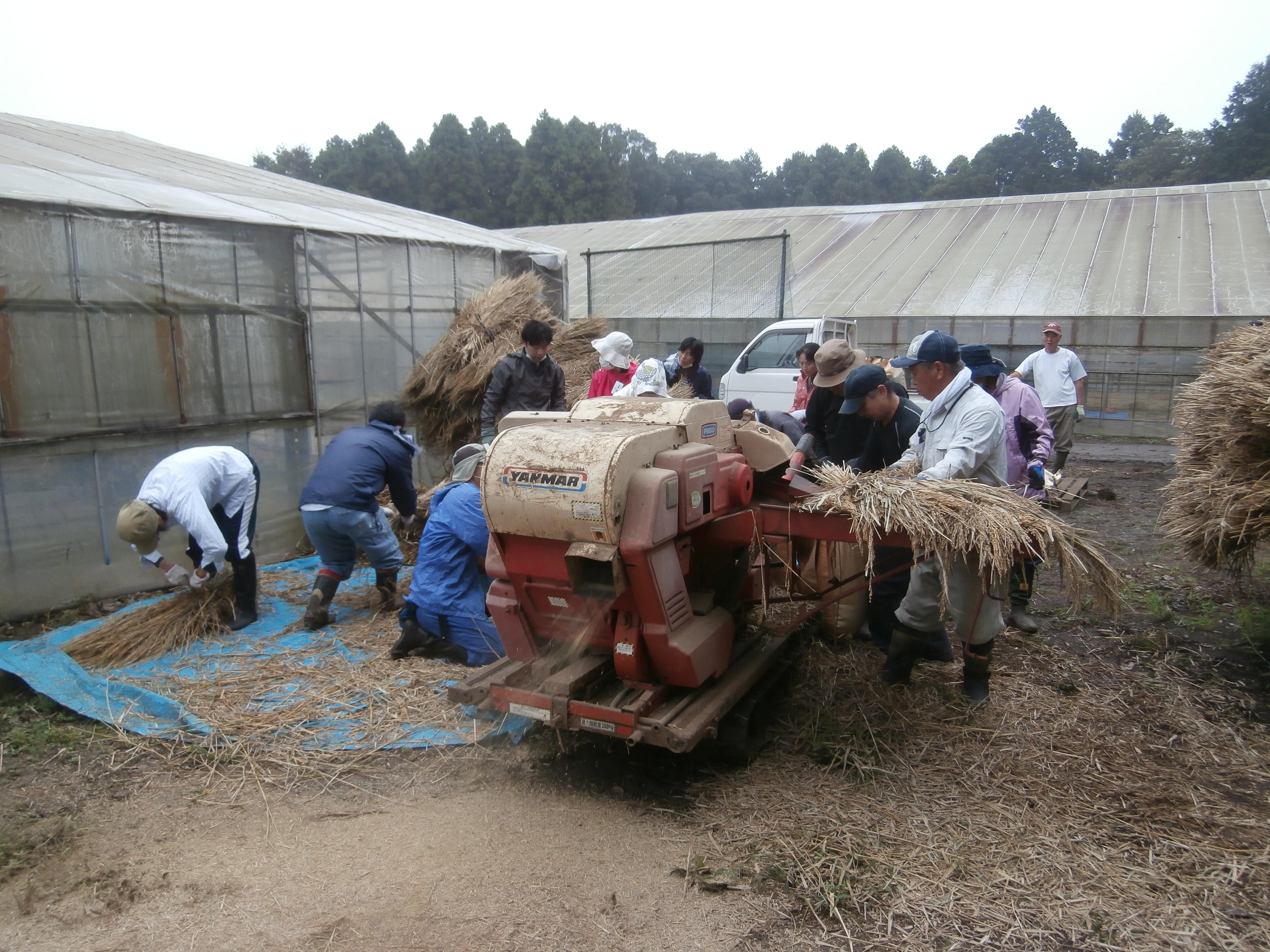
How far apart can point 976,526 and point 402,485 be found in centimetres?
357

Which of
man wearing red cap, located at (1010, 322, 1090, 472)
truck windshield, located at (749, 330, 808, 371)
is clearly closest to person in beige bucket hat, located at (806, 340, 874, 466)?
man wearing red cap, located at (1010, 322, 1090, 472)

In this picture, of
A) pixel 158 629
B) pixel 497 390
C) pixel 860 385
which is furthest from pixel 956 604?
pixel 158 629

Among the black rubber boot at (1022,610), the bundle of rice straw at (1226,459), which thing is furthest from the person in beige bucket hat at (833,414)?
the bundle of rice straw at (1226,459)

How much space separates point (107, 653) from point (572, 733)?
276 centimetres

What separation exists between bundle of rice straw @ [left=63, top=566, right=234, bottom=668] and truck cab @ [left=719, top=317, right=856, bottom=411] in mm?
6571

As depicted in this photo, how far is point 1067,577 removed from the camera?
3.03m

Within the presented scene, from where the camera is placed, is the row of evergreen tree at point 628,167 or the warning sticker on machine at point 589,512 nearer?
the warning sticker on machine at point 589,512

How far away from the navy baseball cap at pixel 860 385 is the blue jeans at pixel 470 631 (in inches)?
87.3

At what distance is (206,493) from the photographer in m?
4.79

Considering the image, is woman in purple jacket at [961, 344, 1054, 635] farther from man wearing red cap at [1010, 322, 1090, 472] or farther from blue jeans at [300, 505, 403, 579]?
man wearing red cap at [1010, 322, 1090, 472]

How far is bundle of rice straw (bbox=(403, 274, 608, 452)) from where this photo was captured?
7023mm

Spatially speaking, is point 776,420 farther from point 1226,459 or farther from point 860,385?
Answer: point 1226,459

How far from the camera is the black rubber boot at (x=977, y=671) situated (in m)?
3.64

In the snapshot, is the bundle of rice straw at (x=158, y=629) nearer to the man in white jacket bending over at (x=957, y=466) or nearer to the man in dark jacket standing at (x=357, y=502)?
the man in dark jacket standing at (x=357, y=502)
